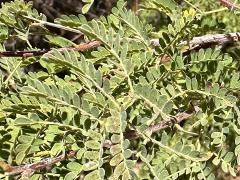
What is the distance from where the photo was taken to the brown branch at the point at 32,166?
833mm

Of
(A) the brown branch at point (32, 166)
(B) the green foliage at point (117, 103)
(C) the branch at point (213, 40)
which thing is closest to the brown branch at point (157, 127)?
(B) the green foliage at point (117, 103)

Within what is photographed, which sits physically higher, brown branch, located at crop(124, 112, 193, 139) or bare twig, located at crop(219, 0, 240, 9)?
bare twig, located at crop(219, 0, 240, 9)

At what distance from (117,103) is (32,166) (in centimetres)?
18

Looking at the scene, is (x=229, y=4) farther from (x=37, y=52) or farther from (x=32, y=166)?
(x=32, y=166)

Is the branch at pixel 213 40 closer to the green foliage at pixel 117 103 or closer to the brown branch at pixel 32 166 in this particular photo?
the green foliage at pixel 117 103

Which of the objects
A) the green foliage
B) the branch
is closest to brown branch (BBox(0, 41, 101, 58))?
the green foliage

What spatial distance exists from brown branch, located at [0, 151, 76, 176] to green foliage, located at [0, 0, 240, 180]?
0.04 ft

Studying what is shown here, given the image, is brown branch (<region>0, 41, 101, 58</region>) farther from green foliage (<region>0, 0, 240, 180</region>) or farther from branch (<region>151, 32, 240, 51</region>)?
branch (<region>151, 32, 240, 51</region>)

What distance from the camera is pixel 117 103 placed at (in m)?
0.83

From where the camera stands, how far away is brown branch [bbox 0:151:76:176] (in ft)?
2.73

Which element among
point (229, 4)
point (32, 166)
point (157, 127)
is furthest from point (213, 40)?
point (32, 166)

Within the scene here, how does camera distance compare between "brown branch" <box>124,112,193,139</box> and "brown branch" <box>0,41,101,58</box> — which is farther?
"brown branch" <box>0,41,101,58</box>

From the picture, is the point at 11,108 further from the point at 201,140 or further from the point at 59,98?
the point at 201,140

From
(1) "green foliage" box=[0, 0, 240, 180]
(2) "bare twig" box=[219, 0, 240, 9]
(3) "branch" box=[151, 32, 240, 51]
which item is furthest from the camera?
(3) "branch" box=[151, 32, 240, 51]
